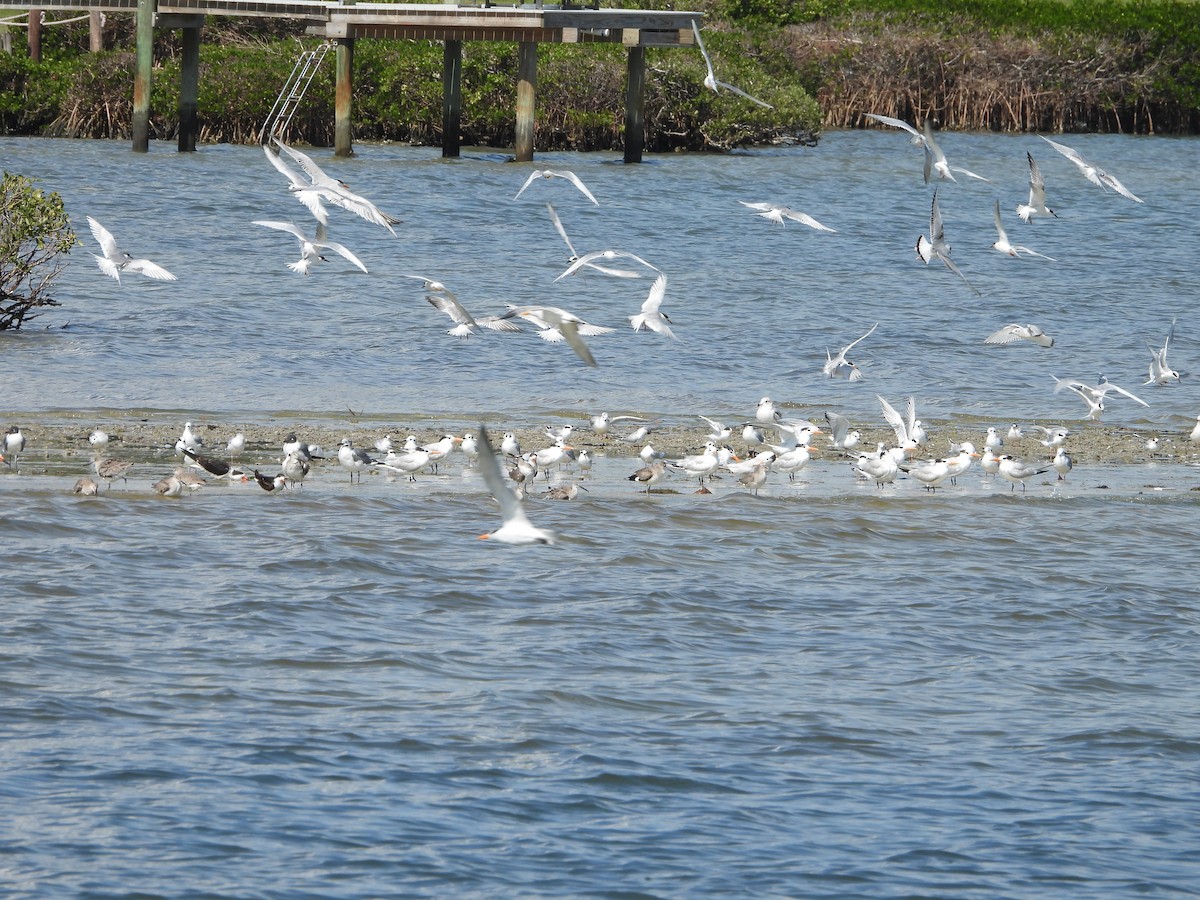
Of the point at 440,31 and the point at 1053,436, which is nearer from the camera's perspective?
the point at 1053,436

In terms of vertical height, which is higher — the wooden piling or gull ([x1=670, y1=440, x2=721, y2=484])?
the wooden piling

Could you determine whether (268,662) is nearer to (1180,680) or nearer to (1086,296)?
(1180,680)

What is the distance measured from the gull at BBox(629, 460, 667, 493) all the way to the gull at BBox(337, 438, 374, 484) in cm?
179

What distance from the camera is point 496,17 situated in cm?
3325

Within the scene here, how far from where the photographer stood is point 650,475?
1227 centimetres

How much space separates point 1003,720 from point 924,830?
1317 mm

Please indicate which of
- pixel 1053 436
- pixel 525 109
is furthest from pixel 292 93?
pixel 1053 436

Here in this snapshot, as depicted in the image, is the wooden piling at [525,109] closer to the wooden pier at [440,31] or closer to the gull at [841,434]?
the wooden pier at [440,31]

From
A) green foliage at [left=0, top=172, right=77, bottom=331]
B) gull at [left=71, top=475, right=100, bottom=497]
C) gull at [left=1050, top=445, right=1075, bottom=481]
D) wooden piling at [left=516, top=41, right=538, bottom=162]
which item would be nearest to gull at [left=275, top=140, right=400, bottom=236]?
gull at [left=71, top=475, right=100, bottom=497]

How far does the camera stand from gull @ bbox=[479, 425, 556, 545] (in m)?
7.63

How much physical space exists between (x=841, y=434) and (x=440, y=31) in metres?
22.4

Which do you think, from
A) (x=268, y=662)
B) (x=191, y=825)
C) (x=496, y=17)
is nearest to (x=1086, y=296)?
(x=496, y=17)

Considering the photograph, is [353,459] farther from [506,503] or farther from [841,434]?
[506,503]

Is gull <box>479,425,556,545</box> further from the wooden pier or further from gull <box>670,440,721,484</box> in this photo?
the wooden pier
